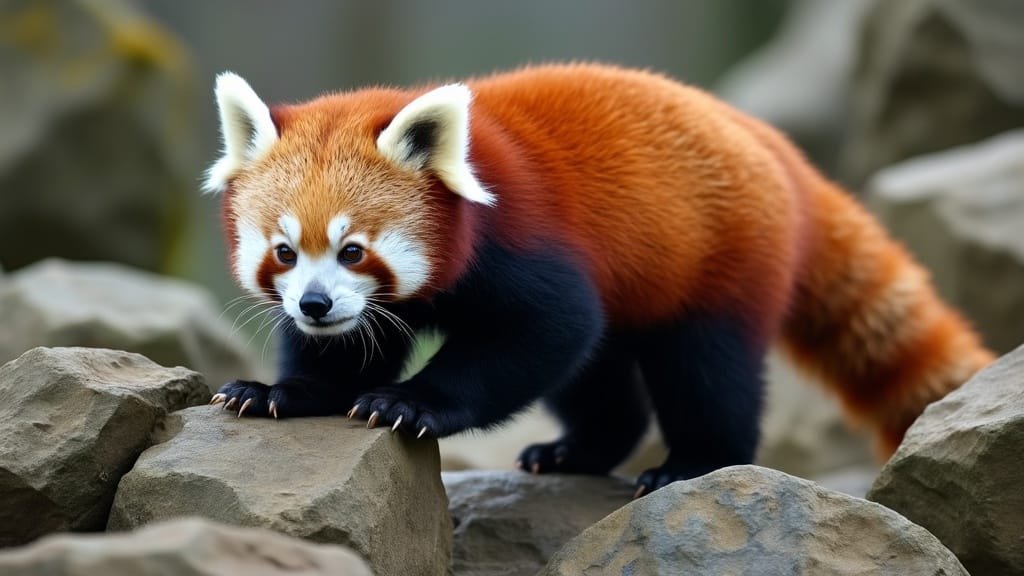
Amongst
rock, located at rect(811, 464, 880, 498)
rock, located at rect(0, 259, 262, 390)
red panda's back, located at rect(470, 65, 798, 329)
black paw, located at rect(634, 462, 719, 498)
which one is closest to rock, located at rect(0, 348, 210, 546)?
red panda's back, located at rect(470, 65, 798, 329)

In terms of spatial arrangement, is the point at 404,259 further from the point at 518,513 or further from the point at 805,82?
Result: the point at 805,82

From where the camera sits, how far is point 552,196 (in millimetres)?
4480

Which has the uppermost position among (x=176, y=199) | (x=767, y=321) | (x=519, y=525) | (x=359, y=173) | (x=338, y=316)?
(x=359, y=173)

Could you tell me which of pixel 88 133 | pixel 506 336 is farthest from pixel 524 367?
pixel 88 133

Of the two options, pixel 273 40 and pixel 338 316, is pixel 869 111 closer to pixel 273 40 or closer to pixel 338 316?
pixel 338 316

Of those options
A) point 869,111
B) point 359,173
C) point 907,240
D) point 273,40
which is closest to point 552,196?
point 359,173

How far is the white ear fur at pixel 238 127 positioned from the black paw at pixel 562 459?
5.80 ft

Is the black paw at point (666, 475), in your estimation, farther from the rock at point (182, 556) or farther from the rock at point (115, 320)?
the rock at point (115, 320)

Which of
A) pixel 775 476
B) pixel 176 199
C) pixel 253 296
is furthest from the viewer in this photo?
pixel 176 199

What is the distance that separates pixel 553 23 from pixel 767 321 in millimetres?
12681

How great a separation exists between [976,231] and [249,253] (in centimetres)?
463

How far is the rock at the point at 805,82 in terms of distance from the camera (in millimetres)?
13031

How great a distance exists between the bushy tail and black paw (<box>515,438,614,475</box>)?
98 centimetres

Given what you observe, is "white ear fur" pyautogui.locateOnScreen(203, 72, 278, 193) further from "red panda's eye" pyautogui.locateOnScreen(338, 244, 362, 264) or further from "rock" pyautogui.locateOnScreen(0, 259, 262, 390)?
"rock" pyautogui.locateOnScreen(0, 259, 262, 390)
